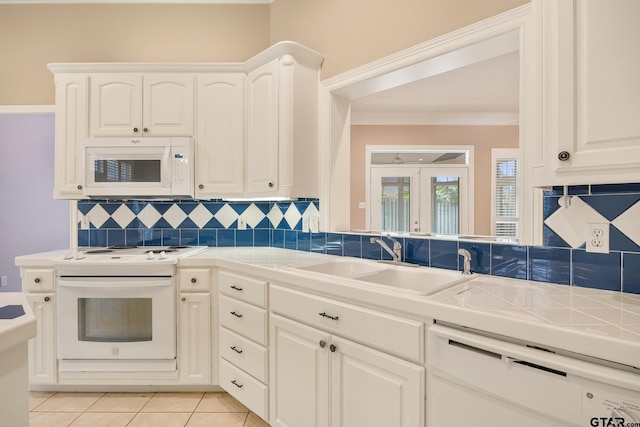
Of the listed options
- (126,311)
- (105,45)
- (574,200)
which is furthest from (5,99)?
(574,200)

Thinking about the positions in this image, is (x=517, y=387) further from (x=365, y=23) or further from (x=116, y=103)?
(x=116, y=103)

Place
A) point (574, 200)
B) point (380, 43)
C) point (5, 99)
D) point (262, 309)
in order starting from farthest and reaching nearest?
1. point (5, 99)
2. point (380, 43)
3. point (262, 309)
4. point (574, 200)

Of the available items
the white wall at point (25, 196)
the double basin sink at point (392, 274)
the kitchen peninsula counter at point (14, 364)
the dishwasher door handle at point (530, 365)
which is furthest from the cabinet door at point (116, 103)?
the dishwasher door handle at point (530, 365)

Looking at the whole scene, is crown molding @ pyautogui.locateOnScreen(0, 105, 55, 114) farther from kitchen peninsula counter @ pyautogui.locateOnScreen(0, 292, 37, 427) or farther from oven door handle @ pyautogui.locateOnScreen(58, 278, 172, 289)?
kitchen peninsula counter @ pyautogui.locateOnScreen(0, 292, 37, 427)

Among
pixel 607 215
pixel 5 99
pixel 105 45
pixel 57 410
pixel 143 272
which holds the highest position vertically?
pixel 105 45

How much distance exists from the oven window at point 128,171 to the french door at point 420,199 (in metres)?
3.53

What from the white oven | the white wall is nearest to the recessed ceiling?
the white oven

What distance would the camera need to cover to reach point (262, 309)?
1.83 m

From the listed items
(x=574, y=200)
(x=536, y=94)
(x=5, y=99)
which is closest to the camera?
(x=536, y=94)

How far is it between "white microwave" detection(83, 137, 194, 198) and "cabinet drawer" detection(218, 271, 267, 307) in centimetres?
76

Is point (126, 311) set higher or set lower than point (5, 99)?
lower

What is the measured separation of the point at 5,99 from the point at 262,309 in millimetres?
2921

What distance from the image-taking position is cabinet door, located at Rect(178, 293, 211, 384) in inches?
87.3

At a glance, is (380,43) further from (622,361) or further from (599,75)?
(622,361)
